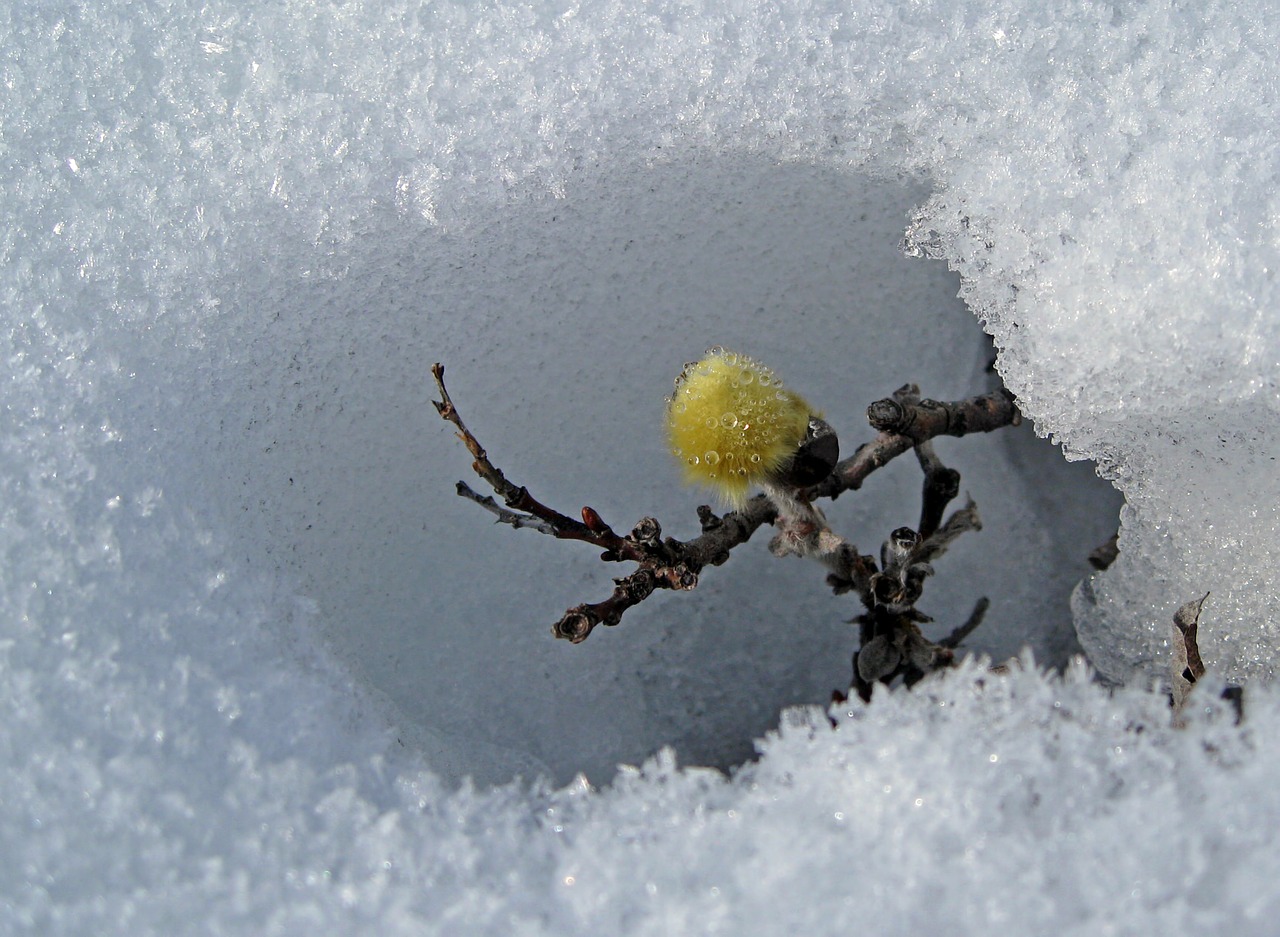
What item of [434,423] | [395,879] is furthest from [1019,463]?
[395,879]

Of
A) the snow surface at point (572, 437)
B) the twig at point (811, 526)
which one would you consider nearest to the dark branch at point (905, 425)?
the twig at point (811, 526)

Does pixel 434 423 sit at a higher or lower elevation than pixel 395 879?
higher

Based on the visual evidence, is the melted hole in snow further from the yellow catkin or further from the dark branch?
the yellow catkin

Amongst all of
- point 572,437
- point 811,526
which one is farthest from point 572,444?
point 811,526

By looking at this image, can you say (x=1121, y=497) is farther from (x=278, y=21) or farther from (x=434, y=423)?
(x=278, y=21)

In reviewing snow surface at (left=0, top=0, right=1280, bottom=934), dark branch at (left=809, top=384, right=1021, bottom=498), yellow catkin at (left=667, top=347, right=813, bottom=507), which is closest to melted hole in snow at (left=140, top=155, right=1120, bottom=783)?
snow surface at (left=0, top=0, right=1280, bottom=934)

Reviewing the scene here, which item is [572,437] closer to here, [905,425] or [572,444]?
[572,444]
